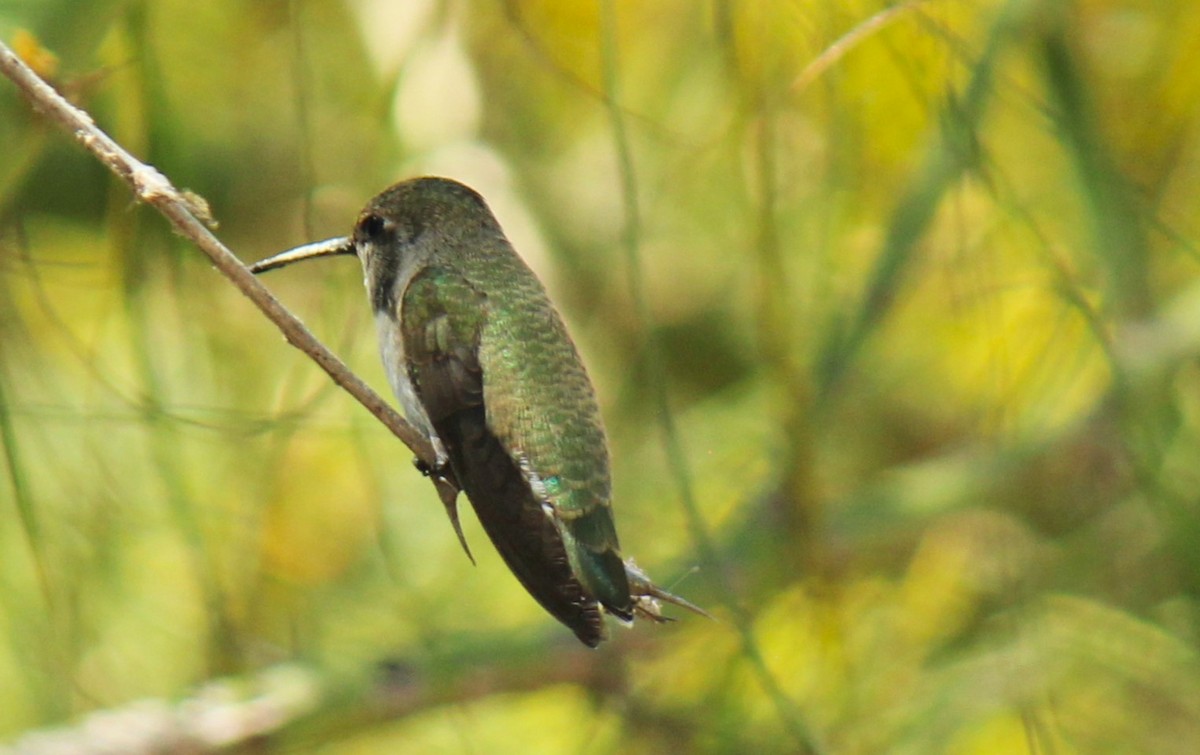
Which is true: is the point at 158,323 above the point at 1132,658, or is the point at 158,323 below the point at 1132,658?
above

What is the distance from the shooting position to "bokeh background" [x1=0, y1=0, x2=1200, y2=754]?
2.10 m

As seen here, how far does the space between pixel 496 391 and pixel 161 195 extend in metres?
0.74

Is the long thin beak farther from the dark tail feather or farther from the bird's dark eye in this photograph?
the dark tail feather

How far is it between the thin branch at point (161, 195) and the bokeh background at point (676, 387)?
40 cm

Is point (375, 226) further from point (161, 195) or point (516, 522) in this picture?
point (161, 195)

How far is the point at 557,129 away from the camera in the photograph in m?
3.58

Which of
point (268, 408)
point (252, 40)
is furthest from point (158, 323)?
point (252, 40)

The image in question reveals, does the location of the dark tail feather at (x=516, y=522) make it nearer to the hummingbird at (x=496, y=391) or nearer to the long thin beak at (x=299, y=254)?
the hummingbird at (x=496, y=391)

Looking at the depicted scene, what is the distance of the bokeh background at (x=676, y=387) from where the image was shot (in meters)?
2.10

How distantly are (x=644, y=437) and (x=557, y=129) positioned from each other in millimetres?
842

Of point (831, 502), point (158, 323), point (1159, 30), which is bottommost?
point (831, 502)

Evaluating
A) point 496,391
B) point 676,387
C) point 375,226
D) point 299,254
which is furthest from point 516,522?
point 676,387

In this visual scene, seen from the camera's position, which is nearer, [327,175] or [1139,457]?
[1139,457]

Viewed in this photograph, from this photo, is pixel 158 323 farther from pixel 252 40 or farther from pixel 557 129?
pixel 557 129
